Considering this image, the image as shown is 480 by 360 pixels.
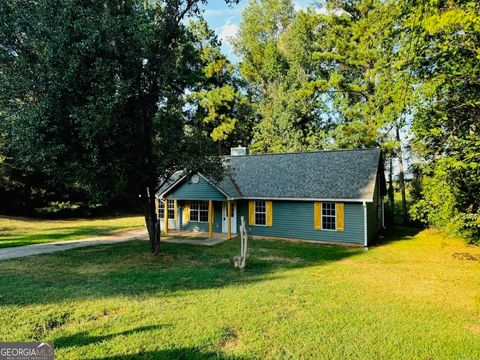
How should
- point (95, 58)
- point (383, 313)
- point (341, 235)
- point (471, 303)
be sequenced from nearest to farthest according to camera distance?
point (383, 313), point (471, 303), point (95, 58), point (341, 235)

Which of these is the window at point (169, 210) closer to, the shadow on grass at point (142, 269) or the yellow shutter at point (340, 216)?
the shadow on grass at point (142, 269)

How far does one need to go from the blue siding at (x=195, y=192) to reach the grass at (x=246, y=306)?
5.11 meters

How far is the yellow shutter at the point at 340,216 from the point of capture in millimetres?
15180

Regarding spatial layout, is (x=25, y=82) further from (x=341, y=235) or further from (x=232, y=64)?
(x=232, y=64)

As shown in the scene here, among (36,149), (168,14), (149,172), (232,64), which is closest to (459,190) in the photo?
(149,172)

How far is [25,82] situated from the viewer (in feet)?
30.6

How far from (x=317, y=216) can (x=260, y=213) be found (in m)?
3.32

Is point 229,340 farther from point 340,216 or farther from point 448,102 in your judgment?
point 340,216

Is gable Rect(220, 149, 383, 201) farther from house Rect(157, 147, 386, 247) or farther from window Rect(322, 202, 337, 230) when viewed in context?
window Rect(322, 202, 337, 230)

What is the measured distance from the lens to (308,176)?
1736cm

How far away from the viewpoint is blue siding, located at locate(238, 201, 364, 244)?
48.7 feet

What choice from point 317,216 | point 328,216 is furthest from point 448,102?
point 317,216

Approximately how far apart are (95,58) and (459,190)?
13.3m

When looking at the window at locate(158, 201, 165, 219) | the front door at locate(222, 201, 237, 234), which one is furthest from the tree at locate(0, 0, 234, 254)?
the window at locate(158, 201, 165, 219)
